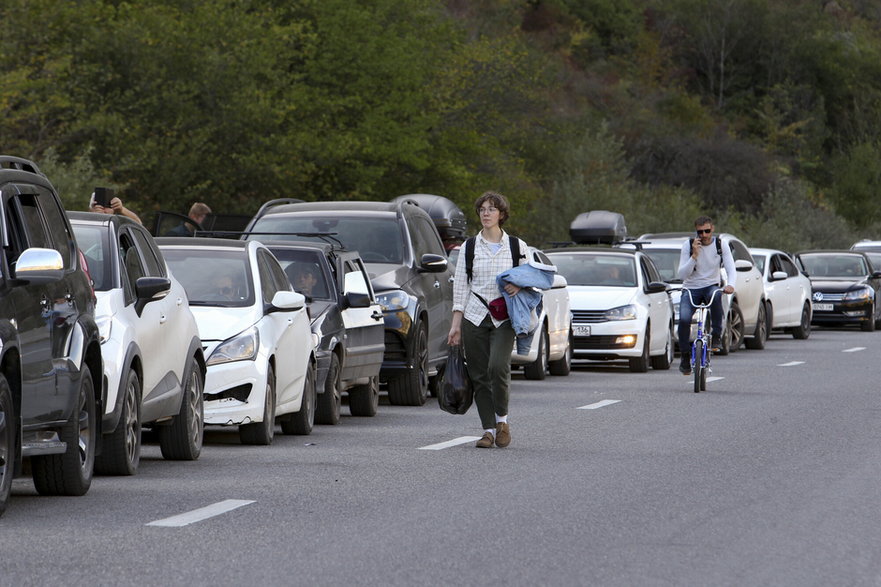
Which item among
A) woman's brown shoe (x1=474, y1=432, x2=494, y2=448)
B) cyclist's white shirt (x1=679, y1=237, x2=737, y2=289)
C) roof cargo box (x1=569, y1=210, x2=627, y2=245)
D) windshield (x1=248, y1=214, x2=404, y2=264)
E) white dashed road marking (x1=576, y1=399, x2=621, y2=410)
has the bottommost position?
white dashed road marking (x1=576, y1=399, x2=621, y2=410)

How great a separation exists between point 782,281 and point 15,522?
26607 millimetres

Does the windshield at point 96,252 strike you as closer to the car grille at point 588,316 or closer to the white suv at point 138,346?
the white suv at point 138,346

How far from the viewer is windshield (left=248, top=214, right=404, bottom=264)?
19.4 meters

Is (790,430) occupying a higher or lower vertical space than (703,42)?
lower

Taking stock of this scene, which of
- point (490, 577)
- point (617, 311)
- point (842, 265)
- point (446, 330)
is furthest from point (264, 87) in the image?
point (490, 577)

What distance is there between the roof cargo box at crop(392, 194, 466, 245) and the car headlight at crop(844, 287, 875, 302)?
442 inches

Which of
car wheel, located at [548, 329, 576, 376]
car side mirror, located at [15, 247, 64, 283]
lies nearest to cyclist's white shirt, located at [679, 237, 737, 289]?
car wheel, located at [548, 329, 576, 376]

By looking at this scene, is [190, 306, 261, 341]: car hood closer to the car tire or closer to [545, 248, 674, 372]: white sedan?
[545, 248, 674, 372]: white sedan

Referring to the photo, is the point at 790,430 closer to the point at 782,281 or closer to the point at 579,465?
the point at 579,465

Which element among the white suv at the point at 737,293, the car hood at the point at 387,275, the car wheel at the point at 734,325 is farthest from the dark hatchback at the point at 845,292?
the car hood at the point at 387,275

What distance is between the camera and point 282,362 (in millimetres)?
14219

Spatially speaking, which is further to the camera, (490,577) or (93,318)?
(93,318)

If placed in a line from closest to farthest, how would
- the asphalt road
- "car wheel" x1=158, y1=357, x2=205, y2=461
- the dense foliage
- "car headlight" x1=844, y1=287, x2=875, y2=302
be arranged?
the asphalt road, "car wheel" x1=158, y1=357, x2=205, y2=461, the dense foliage, "car headlight" x1=844, y1=287, x2=875, y2=302

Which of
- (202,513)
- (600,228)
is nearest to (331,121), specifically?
(600,228)
